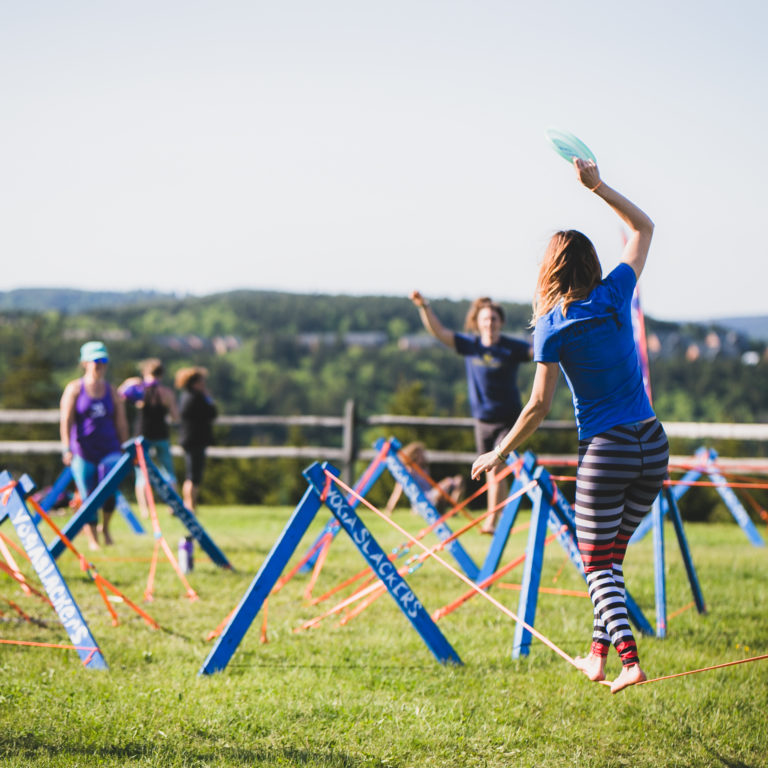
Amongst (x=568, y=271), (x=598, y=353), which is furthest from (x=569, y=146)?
(x=598, y=353)

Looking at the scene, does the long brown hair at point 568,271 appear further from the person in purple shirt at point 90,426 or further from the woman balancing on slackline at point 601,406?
the person in purple shirt at point 90,426

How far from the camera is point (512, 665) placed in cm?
471

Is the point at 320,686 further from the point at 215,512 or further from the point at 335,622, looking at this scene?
the point at 215,512

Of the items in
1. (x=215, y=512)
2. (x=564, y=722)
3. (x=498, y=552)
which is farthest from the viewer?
(x=215, y=512)

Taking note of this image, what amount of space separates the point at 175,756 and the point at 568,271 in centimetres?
251

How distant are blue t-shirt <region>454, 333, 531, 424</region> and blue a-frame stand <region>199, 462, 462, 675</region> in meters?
3.29

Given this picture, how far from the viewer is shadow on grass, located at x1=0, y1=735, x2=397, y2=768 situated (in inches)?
130

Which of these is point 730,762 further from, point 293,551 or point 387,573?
point 293,551

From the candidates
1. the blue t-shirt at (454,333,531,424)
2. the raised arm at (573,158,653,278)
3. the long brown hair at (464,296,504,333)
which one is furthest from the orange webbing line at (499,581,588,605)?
the raised arm at (573,158,653,278)

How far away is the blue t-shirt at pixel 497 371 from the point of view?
305 inches

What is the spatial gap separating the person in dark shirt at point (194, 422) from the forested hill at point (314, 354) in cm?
4477

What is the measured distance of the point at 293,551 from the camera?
4496 mm

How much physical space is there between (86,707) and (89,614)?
1.98m

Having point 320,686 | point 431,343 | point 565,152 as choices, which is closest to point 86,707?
point 320,686
